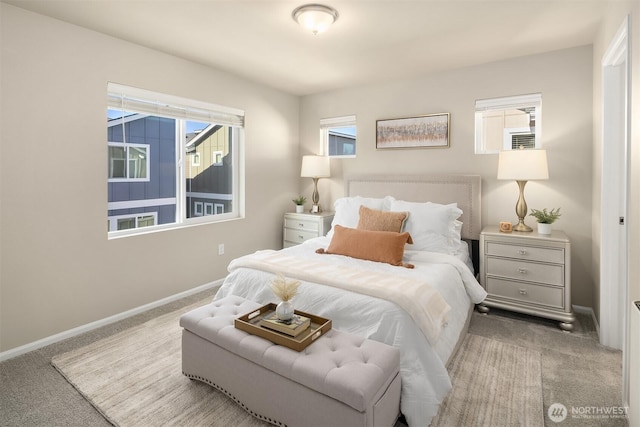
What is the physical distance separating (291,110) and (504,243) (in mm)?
3218

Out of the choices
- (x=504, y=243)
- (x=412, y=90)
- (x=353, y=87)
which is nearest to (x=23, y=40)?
(x=353, y=87)

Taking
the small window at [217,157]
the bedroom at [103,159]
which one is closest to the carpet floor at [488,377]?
the bedroom at [103,159]

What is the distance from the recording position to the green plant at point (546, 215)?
3.05m

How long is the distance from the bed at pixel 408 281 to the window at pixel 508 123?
0.48 meters

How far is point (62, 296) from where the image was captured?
271cm

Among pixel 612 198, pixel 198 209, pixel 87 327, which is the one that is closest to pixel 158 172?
pixel 198 209

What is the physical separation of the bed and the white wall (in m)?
0.24

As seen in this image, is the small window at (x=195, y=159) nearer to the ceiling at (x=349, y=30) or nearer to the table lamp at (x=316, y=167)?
the ceiling at (x=349, y=30)

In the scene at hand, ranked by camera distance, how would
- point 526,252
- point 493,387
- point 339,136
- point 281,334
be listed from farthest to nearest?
point 339,136
point 526,252
point 493,387
point 281,334

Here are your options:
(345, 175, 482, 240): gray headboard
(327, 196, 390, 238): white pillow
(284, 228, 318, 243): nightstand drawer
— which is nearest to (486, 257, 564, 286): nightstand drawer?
(345, 175, 482, 240): gray headboard

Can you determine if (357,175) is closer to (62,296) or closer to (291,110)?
(291,110)

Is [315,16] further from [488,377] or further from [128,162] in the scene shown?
[488,377]

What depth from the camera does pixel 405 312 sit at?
189cm

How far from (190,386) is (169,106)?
2582mm
